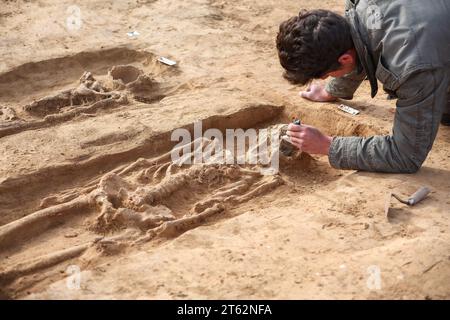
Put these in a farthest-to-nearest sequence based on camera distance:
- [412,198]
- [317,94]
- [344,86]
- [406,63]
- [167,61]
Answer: [167,61] < [317,94] < [344,86] < [412,198] < [406,63]

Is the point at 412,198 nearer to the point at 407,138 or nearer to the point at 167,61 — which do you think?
the point at 407,138

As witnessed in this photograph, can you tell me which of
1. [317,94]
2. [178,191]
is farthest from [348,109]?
[178,191]

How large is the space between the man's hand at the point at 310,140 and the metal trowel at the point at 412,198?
48cm

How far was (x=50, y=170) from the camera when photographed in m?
3.64

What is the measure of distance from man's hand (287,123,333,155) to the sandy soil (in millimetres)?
248

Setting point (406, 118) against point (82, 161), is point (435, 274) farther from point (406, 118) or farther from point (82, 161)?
point (82, 161)

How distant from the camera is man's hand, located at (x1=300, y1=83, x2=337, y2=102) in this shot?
4.42m

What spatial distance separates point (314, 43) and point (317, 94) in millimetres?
1296

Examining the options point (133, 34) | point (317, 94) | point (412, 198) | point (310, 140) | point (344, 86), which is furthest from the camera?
point (133, 34)

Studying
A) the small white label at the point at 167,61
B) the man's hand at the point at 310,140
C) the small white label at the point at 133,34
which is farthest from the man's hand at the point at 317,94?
the small white label at the point at 133,34

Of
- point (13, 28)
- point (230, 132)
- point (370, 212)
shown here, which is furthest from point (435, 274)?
point (13, 28)

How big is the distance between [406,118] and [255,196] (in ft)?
3.32

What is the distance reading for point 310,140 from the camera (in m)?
3.54

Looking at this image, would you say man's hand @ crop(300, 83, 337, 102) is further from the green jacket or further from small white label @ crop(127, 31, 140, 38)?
small white label @ crop(127, 31, 140, 38)
